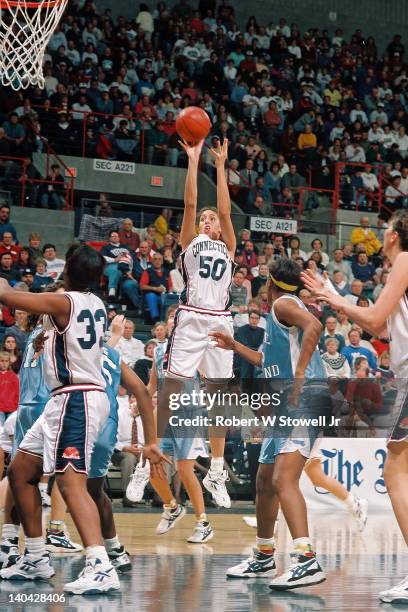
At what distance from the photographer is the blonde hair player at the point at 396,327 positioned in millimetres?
5605

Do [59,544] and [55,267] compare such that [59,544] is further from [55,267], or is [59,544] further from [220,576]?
[55,267]

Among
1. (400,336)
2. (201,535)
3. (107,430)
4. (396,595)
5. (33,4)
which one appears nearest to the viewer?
(396,595)

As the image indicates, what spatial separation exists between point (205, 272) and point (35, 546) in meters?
3.43

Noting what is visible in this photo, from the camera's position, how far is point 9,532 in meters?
6.61

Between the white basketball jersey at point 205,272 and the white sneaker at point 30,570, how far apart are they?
338 cm

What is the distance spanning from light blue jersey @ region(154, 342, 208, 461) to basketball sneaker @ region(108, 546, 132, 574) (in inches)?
80.8

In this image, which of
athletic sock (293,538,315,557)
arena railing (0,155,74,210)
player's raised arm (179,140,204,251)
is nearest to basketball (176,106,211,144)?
player's raised arm (179,140,204,251)

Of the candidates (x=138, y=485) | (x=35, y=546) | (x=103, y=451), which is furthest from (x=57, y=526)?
(x=35, y=546)

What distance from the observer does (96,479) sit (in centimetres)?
670

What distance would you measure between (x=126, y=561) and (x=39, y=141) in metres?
14.1

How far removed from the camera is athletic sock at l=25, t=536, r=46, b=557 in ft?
20.1

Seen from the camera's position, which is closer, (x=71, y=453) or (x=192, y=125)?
(x=71, y=453)

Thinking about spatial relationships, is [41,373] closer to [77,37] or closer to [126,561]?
[126,561]

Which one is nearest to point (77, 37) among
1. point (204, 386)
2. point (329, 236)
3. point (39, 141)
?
point (39, 141)
